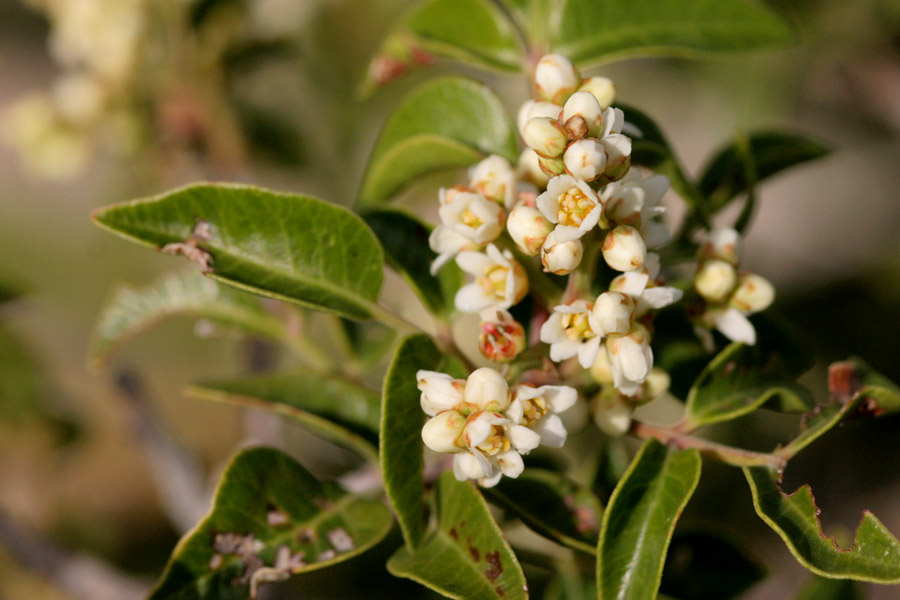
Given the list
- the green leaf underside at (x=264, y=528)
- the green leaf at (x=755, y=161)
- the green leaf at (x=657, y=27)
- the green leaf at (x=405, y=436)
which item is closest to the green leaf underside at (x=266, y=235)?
the green leaf at (x=405, y=436)

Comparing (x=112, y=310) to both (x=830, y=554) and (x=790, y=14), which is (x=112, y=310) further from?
(x=790, y=14)

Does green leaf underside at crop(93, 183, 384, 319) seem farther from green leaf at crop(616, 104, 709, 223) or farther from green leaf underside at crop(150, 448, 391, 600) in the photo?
green leaf at crop(616, 104, 709, 223)

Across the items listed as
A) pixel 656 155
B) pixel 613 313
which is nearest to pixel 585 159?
pixel 613 313

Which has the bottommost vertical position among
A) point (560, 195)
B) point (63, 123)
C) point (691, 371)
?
point (691, 371)

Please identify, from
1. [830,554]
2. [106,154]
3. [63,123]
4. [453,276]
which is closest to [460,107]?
[453,276]

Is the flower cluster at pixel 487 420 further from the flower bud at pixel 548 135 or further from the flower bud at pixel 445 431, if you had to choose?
the flower bud at pixel 548 135

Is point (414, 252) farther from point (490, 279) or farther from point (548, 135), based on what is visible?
point (548, 135)

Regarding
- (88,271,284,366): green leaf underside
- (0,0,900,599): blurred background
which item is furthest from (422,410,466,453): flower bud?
(0,0,900,599): blurred background
